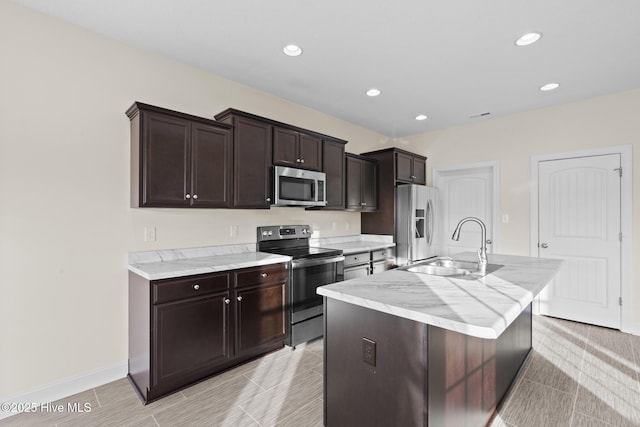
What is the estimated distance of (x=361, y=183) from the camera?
4.48m

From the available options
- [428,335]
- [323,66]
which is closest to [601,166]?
[323,66]

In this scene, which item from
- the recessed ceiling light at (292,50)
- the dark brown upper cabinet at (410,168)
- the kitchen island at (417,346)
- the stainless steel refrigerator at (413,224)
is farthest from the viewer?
the dark brown upper cabinet at (410,168)

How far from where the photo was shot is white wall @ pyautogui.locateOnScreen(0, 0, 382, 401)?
2.09m

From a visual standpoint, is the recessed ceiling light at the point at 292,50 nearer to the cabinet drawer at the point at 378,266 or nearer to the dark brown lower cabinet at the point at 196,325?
the dark brown lower cabinet at the point at 196,325

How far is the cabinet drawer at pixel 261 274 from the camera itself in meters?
2.64

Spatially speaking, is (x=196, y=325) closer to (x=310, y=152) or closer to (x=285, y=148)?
(x=285, y=148)

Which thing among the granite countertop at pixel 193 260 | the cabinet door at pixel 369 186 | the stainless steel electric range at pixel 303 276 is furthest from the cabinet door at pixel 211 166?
the cabinet door at pixel 369 186

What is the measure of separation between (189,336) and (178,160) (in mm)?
1412

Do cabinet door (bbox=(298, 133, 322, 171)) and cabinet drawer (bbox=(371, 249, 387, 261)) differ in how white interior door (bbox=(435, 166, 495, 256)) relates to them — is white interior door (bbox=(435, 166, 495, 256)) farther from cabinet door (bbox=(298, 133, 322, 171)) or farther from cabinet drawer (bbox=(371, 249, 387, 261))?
cabinet door (bbox=(298, 133, 322, 171))

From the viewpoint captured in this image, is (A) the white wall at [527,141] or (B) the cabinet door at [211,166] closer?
(B) the cabinet door at [211,166]

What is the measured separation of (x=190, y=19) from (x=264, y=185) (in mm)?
1501

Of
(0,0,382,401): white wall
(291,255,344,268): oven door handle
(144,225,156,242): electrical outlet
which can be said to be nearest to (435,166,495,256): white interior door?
(291,255,344,268): oven door handle

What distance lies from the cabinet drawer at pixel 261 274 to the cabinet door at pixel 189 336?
0.61 ft

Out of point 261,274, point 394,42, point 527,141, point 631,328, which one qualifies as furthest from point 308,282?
point 631,328
